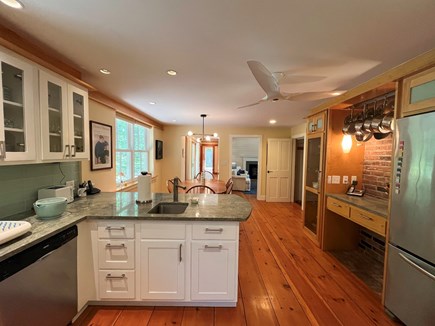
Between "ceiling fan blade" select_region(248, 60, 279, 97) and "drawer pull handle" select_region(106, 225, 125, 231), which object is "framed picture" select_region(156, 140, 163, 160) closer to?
"drawer pull handle" select_region(106, 225, 125, 231)

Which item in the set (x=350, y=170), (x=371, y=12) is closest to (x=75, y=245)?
(x=371, y=12)

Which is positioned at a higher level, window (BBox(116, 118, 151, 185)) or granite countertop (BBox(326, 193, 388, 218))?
window (BBox(116, 118, 151, 185))

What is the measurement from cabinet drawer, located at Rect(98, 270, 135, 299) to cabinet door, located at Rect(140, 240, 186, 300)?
4.4 inches

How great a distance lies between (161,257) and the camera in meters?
1.87

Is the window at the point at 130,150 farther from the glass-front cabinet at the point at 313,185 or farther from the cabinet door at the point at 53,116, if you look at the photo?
the glass-front cabinet at the point at 313,185

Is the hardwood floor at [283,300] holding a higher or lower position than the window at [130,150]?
lower

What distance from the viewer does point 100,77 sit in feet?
7.90

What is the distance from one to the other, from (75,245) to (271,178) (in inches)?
212

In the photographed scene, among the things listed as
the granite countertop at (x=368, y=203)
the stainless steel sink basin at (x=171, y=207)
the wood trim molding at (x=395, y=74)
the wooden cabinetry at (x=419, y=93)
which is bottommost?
the stainless steel sink basin at (x=171, y=207)

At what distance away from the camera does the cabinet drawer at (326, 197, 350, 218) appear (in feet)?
8.66

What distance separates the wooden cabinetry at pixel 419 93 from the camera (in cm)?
160

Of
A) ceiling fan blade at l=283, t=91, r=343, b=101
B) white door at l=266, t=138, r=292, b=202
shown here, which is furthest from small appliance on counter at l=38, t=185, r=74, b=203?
white door at l=266, t=138, r=292, b=202

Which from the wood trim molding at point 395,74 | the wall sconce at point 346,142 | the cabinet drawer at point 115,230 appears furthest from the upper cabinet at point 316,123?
the cabinet drawer at point 115,230

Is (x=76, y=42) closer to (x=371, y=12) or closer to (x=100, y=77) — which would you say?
(x=100, y=77)
